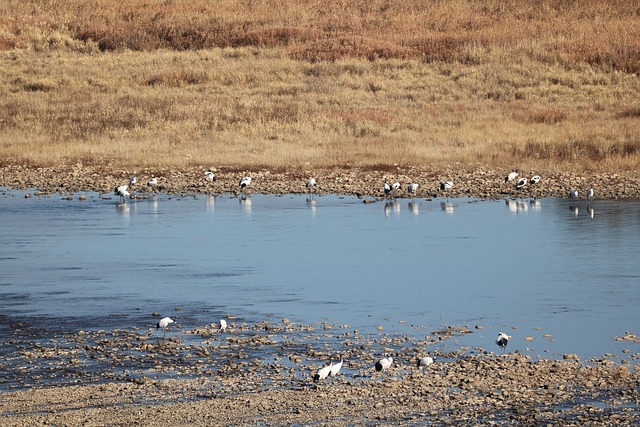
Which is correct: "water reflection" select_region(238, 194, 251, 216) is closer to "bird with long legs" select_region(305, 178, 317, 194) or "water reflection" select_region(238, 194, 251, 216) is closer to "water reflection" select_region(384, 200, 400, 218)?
"bird with long legs" select_region(305, 178, 317, 194)

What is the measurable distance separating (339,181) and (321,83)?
16838 mm

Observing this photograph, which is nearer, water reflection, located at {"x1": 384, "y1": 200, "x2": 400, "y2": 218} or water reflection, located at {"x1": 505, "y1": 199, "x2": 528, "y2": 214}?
water reflection, located at {"x1": 384, "y1": 200, "x2": 400, "y2": 218}

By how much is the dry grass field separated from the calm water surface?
7890 millimetres

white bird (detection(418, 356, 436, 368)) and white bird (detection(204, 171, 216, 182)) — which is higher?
white bird (detection(204, 171, 216, 182))

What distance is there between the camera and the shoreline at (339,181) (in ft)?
102

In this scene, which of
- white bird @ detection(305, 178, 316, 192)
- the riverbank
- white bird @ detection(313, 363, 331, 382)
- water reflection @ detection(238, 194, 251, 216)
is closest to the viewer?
the riverbank

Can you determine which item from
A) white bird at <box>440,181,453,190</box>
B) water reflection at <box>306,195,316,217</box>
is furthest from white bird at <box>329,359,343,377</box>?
white bird at <box>440,181,453,190</box>

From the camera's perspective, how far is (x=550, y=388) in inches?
494

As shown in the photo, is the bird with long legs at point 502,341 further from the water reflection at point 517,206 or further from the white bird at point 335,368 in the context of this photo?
the water reflection at point 517,206

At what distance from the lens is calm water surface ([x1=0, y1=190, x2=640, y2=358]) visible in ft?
54.0

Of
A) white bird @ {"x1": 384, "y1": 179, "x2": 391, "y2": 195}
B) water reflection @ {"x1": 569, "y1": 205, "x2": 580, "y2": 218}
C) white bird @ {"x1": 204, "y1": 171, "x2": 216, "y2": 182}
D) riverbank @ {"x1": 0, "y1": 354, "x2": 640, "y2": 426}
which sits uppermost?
white bird @ {"x1": 204, "y1": 171, "x2": 216, "y2": 182}

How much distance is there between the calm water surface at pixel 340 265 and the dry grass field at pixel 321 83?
25.9ft

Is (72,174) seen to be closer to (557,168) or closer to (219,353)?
(557,168)

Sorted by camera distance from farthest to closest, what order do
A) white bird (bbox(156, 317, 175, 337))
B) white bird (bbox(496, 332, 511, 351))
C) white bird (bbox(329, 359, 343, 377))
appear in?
1. white bird (bbox(156, 317, 175, 337))
2. white bird (bbox(496, 332, 511, 351))
3. white bird (bbox(329, 359, 343, 377))
